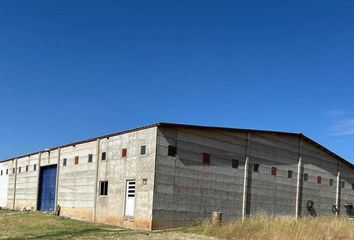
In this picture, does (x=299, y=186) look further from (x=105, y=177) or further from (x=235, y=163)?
(x=105, y=177)

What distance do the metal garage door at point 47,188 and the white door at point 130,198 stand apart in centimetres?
1255

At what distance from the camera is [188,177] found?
91.4 feet

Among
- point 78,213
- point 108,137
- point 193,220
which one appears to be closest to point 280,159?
point 193,220

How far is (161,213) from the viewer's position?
26.6 metres

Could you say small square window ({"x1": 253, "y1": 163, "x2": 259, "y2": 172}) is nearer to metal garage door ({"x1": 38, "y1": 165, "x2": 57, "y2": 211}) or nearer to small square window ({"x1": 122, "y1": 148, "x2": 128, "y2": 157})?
small square window ({"x1": 122, "y1": 148, "x2": 128, "y2": 157})

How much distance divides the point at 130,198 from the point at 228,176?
19.6 feet

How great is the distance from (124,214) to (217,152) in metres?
6.42

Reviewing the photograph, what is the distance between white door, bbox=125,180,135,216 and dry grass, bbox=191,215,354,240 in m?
5.56

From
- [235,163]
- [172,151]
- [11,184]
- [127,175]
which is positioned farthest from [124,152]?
[11,184]

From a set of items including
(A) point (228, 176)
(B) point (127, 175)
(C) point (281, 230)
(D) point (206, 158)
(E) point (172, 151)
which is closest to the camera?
(C) point (281, 230)

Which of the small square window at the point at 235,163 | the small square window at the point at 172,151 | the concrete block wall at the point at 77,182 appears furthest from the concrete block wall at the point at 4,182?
the small square window at the point at 172,151

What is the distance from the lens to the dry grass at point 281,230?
20328mm

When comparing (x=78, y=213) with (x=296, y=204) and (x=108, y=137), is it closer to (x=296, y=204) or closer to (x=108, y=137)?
(x=108, y=137)

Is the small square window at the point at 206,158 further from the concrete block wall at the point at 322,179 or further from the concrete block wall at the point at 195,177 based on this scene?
the concrete block wall at the point at 322,179
